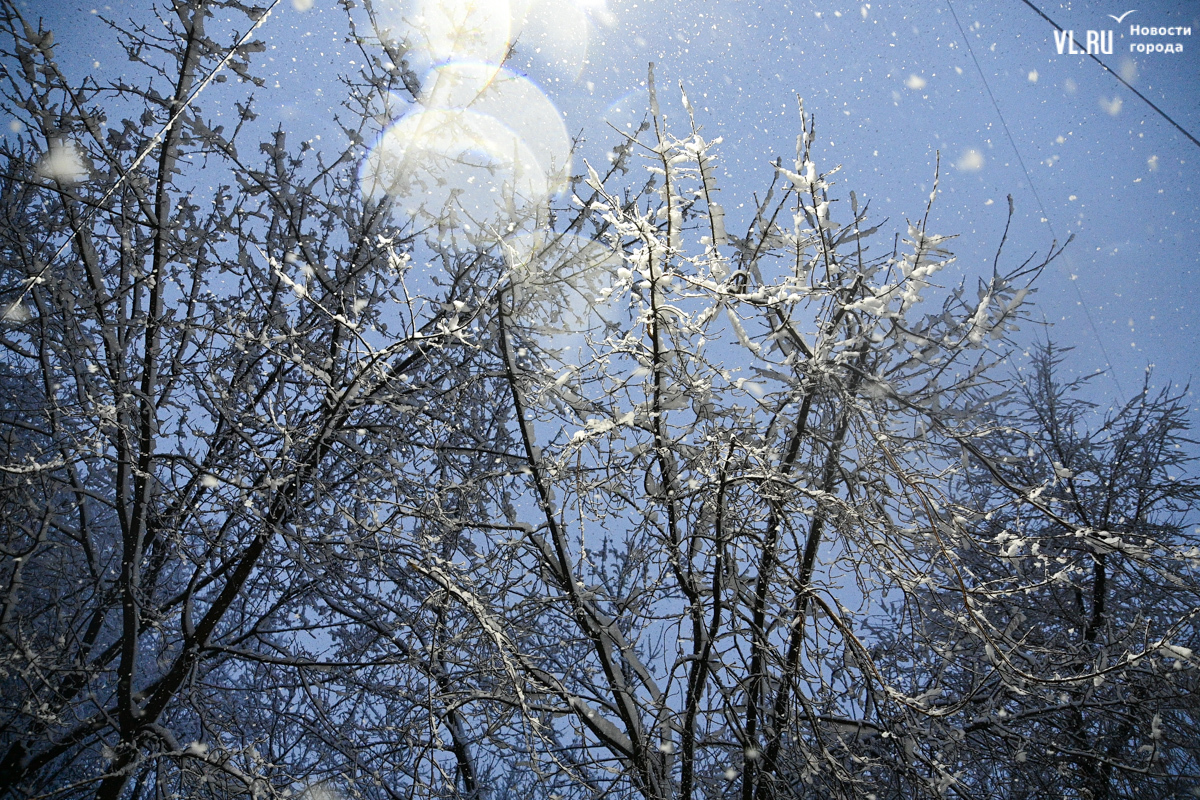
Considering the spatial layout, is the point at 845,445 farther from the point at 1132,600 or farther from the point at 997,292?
the point at 1132,600

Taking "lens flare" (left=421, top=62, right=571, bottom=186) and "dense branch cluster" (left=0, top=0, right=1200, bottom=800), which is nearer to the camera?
"dense branch cluster" (left=0, top=0, right=1200, bottom=800)

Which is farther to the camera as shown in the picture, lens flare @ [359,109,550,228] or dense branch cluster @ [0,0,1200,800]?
lens flare @ [359,109,550,228]

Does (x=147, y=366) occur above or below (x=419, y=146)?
below

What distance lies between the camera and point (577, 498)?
2.29 m

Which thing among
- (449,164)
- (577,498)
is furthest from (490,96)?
(577,498)

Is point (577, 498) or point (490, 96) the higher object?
point (490, 96)

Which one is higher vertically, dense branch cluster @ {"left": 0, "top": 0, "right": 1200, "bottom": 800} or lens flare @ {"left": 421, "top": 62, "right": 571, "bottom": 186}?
lens flare @ {"left": 421, "top": 62, "right": 571, "bottom": 186}

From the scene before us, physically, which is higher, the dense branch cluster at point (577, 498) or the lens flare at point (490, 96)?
the lens flare at point (490, 96)

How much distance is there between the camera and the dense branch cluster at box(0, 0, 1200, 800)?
2199 mm

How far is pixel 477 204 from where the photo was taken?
4.46m

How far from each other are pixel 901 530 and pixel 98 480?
763 centimetres

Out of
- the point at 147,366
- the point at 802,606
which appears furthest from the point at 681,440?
the point at 147,366

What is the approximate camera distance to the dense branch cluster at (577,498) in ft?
7.22

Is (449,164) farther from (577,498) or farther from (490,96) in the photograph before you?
(577,498)
